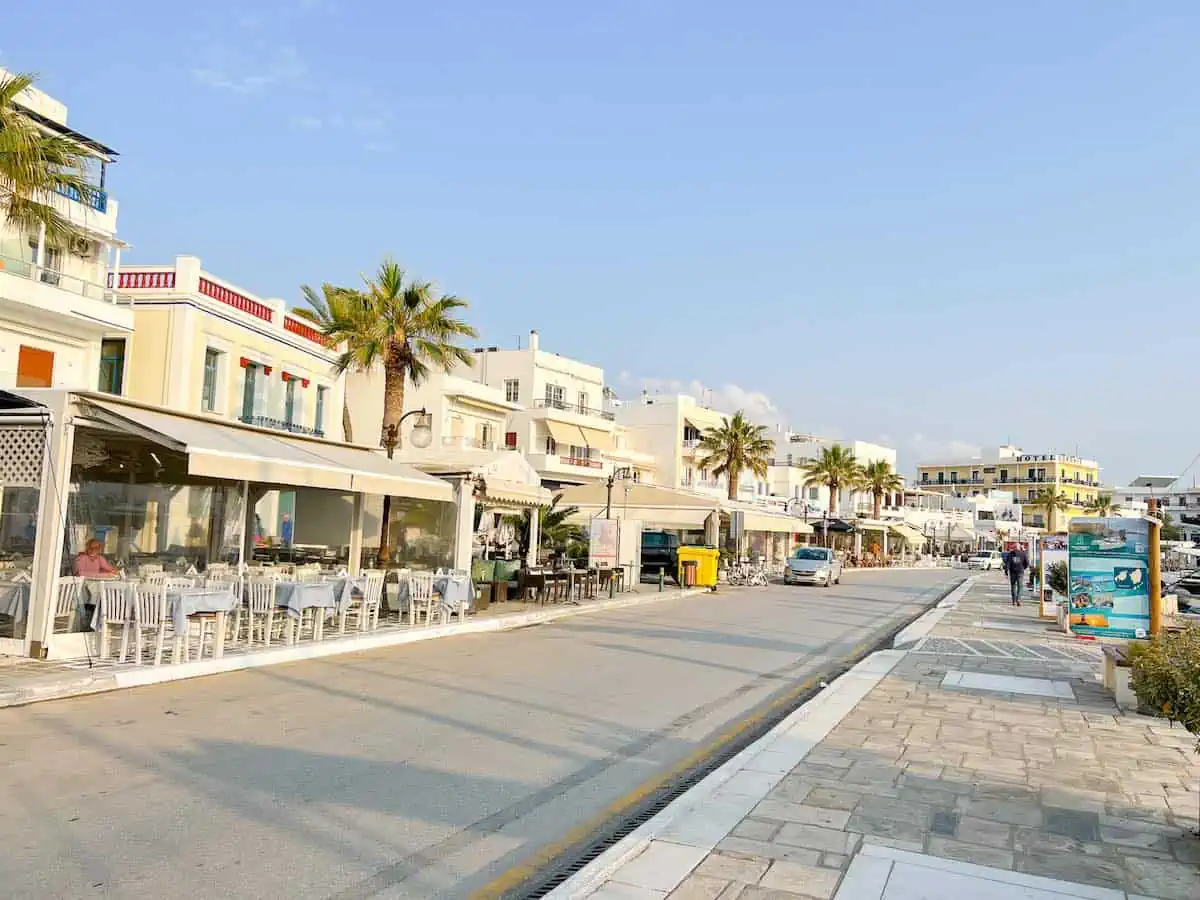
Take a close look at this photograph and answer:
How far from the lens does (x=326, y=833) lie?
5402mm

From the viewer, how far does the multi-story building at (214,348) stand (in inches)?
1030

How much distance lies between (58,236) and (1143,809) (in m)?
14.3

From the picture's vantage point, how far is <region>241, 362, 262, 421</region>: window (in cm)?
2903

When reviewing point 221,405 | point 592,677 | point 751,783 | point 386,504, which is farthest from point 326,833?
point 221,405

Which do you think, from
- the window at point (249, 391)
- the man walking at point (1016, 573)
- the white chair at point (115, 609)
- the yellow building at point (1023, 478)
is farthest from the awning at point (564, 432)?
the yellow building at point (1023, 478)

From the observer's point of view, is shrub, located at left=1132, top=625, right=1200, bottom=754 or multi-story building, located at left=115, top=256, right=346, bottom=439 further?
multi-story building, located at left=115, top=256, right=346, bottom=439

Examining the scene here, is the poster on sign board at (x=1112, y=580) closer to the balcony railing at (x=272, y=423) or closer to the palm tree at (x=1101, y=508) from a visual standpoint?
the balcony railing at (x=272, y=423)

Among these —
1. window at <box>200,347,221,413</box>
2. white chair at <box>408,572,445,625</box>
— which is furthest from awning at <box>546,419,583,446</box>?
white chair at <box>408,572,445,625</box>

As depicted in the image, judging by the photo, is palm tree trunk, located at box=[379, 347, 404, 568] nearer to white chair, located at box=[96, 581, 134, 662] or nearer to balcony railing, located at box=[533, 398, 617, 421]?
white chair, located at box=[96, 581, 134, 662]

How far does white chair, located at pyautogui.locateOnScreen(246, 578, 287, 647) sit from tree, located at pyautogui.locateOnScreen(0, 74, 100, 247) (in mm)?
5489

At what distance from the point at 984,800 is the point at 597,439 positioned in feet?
153

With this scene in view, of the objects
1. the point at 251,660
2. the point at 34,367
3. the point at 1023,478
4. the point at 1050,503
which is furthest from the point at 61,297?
the point at 1023,478

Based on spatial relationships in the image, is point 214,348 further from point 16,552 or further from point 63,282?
point 16,552

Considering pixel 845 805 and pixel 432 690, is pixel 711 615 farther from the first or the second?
pixel 845 805
